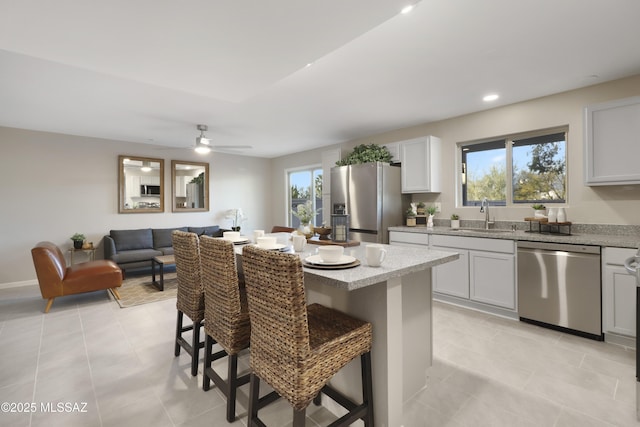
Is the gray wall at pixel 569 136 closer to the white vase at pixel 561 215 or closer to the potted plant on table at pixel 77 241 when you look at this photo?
the white vase at pixel 561 215

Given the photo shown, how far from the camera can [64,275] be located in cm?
377

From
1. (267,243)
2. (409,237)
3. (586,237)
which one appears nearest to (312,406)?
(267,243)

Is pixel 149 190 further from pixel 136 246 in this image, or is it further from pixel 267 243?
pixel 267 243

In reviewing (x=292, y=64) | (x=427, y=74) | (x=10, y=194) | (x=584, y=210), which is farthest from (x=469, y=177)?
(x=10, y=194)

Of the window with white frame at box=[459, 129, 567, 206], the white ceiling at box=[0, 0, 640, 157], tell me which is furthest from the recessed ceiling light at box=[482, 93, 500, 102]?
the window with white frame at box=[459, 129, 567, 206]

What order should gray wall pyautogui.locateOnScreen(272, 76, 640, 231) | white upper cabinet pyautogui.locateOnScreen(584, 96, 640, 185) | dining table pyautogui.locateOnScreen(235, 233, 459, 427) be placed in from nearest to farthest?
1. dining table pyautogui.locateOnScreen(235, 233, 459, 427)
2. white upper cabinet pyautogui.locateOnScreen(584, 96, 640, 185)
3. gray wall pyautogui.locateOnScreen(272, 76, 640, 231)

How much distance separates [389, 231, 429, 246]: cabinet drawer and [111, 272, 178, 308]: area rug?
126 inches

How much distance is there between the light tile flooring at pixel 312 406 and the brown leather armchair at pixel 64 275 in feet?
1.69

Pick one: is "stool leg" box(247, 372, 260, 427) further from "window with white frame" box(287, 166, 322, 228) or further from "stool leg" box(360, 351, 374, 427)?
"window with white frame" box(287, 166, 322, 228)

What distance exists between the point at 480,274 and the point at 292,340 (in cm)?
290

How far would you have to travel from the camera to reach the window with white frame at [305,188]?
22.3ft

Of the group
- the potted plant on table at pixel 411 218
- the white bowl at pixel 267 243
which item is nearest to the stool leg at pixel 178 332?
the white bowl at pixel 267 243

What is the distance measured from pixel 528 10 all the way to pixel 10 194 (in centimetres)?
685

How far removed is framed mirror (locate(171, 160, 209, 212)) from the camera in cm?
623
